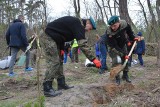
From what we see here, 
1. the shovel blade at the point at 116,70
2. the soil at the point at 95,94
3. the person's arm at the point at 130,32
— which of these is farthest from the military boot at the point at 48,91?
the person's arm at the point at 130,32

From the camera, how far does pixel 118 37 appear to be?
22.3 ft

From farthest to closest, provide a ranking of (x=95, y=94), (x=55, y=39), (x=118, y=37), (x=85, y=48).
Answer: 1. (x=118, y=37)
2. (x=95, y=94)
3. (x=55, y=39)
4. (x=85, y=48)

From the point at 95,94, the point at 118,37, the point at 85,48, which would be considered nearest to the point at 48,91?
the point at 95,94

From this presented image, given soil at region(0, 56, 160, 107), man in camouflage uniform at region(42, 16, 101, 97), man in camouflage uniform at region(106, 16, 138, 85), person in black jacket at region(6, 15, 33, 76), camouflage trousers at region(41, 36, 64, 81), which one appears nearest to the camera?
soil at region(0, 56, 160, 107)

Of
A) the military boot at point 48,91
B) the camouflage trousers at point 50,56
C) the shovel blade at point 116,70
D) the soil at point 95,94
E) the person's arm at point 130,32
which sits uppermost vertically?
the person's arm at point 130,32

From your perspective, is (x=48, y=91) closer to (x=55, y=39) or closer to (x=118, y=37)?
(x=55, y=39)

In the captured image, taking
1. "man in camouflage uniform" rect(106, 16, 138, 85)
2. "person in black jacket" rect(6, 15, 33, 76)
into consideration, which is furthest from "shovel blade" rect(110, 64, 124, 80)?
"person in black jacket" rect(6, 15, 33, 76)

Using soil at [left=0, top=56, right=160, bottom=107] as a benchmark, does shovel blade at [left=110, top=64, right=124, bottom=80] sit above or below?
above

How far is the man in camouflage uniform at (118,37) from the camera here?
660 centimetres

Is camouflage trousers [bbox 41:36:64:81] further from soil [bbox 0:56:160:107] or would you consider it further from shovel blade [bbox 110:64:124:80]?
shovel blade [bbox 110:64:124:80]

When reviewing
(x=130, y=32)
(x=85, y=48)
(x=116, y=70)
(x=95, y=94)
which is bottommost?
(x=95, y=94)

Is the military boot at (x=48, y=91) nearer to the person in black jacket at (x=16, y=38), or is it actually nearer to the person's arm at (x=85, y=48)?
the person's arm at (x=85, y=48)

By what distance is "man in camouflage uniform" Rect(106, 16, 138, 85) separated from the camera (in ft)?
21.7

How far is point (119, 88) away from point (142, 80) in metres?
1.55
